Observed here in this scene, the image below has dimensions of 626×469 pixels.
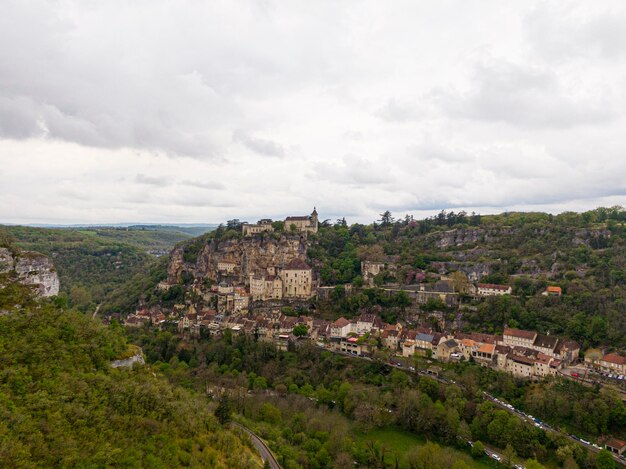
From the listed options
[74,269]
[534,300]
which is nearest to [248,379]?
[534,300]

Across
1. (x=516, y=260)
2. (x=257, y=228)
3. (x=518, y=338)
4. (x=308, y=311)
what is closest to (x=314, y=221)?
(x=257, y=228)

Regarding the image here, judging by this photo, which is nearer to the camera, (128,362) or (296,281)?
(128,362)

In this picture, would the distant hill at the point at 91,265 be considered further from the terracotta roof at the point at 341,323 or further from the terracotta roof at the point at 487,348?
the terracotta roof at the point at 487,348

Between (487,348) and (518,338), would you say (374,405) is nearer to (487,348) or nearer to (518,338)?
(487,348)

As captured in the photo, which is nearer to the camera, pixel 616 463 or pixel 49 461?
pixel 49 461

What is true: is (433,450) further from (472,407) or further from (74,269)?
(74,269)

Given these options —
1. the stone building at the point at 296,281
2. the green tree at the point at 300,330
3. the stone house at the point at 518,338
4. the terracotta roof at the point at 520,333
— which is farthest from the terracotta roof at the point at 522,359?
the stone building at the point at 296,281
